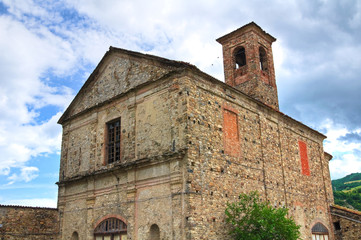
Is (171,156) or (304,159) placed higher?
(304,159)

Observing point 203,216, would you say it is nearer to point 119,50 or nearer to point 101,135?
point 101,135

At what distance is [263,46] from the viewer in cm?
2133

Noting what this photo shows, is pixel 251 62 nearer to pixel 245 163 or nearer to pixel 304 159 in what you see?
pixel 304 159

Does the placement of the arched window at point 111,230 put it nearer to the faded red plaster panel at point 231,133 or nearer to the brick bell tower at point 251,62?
the faded red plaster panel at point 231,133

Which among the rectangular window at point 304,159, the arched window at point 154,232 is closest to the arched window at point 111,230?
the arched window at point 154,232

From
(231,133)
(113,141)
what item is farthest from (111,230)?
(231,133)

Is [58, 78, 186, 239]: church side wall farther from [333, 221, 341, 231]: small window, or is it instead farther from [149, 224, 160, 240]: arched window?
[333, 221, 341, 231]: small window

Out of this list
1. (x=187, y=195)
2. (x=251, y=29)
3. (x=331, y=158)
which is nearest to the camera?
(x=187, y=195)

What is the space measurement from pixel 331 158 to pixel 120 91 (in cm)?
1503

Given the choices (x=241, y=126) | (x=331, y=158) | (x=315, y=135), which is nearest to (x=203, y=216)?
(x=241, y=126)

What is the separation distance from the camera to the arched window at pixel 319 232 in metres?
17.7

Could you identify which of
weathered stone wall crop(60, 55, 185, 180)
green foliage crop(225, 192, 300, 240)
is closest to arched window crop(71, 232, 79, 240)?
weathered stone wall crop(60, 55, 185, 180)

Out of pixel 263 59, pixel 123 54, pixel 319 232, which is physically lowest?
pixel 319 232

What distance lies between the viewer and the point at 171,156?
11859 mm
